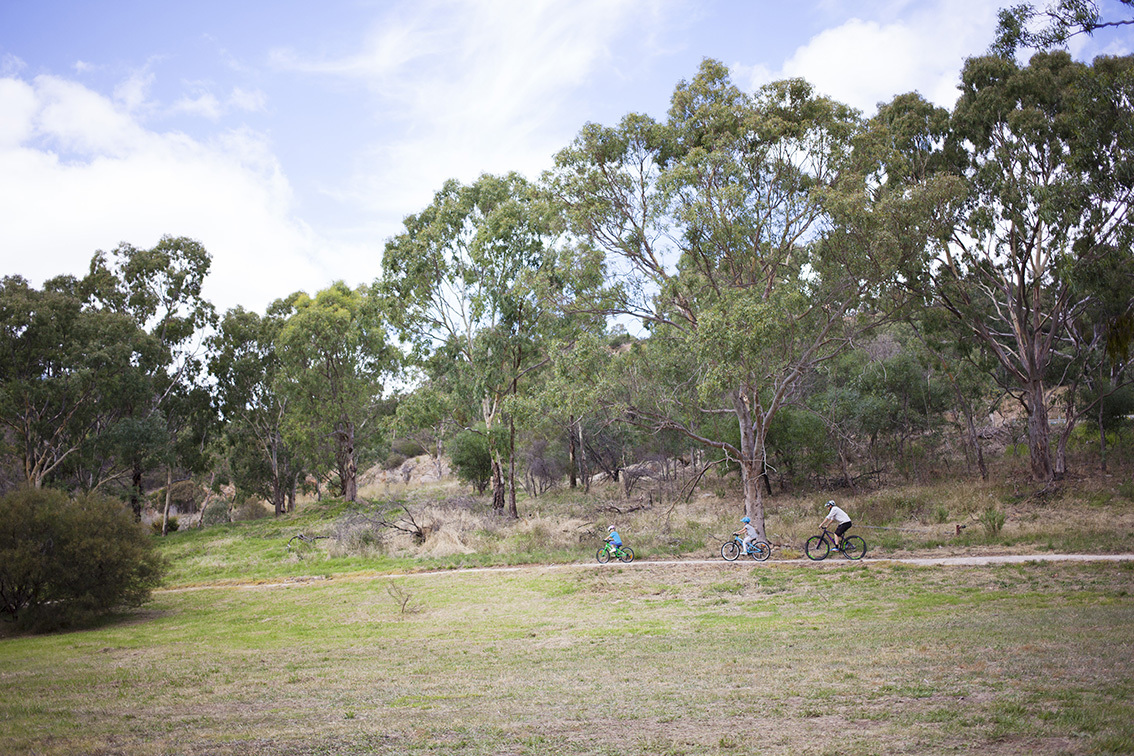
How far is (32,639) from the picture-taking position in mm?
15156

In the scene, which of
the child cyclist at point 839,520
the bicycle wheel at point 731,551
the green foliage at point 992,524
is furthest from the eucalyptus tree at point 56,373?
the green foliage at point 992,524

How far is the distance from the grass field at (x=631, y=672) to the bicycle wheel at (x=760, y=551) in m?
2.41

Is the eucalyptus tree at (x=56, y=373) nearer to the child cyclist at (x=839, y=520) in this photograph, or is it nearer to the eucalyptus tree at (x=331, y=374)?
the eucalyptus tree at (x=331, y=374)

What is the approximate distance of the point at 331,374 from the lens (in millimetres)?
43562

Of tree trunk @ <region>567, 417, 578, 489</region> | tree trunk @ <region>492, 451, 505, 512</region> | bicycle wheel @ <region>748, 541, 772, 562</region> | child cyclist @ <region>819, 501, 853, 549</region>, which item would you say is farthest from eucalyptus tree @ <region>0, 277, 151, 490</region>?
child cyclist @ <region>819, 501, 853, 549</region>

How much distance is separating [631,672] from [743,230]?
15.7 m

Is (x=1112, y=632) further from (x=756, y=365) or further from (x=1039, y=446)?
(x=1039, y=446)

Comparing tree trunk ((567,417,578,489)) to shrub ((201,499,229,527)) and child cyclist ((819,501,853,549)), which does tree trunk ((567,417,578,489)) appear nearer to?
shrub ((201,499,229,527))

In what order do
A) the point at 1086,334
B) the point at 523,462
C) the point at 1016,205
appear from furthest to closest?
the point at 523,462 → the point at 1086,334 → the point at 1016,205

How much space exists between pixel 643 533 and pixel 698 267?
9641 mm

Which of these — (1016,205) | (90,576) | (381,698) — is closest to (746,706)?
(381,698)

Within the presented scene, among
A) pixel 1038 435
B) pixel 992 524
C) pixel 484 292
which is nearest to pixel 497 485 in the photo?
pixel 484 292

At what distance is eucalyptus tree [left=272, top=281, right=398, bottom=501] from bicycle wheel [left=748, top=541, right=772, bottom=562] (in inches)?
1048

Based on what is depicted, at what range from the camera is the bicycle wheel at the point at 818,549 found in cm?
1892
